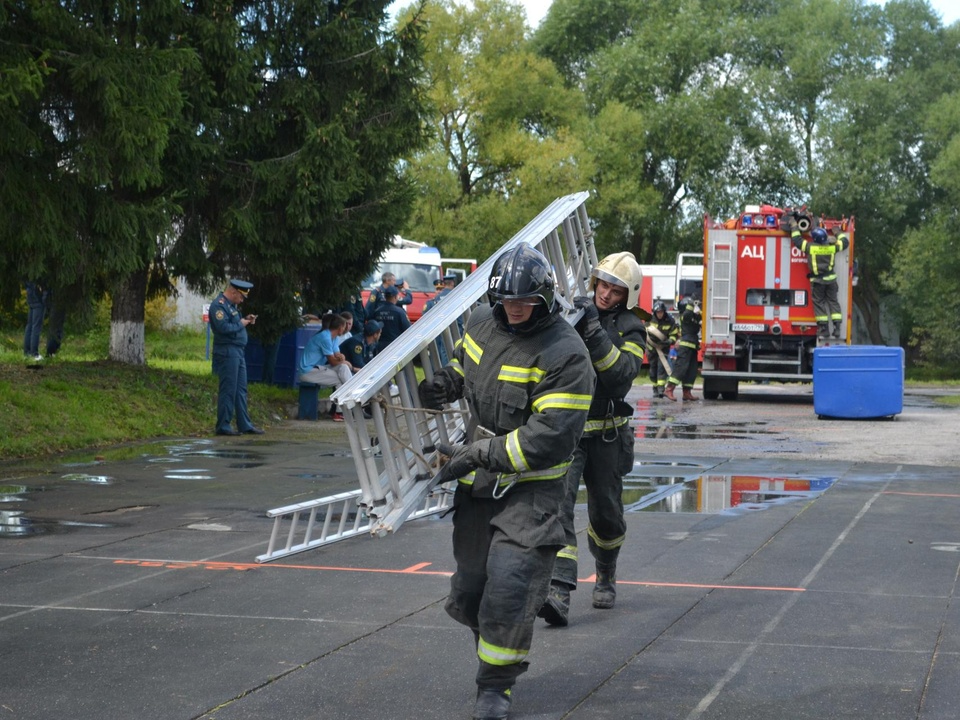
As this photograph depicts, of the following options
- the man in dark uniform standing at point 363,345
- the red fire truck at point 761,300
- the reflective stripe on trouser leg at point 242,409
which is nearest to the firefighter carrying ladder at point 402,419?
the reflective stripe on trouser leg at point 242,409

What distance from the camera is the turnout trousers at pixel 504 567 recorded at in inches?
189

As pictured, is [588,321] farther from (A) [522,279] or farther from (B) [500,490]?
(B) [500,490]

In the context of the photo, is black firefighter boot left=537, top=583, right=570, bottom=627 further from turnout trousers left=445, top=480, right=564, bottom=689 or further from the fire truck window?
the fire truck window

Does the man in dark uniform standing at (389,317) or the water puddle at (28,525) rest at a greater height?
the man in dark uniform standing at (389,317)

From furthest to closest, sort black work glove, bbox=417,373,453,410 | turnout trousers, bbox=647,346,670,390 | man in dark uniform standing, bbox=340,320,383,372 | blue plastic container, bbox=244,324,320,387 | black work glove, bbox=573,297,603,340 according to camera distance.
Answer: turnout trousers, bbox=647,346,670,390 < blue plastic container, bbox=244,324,320,387 < man in dark uniform standing, bbox=340,320,383,372 < black work glove, bbox=573,297,603,340 < black work glove, bbox=417,373,453,410

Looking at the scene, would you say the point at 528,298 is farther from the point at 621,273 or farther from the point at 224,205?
the point at 224,205

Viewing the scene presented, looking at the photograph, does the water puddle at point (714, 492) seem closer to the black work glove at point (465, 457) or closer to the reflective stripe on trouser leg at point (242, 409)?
the black work glove at point (465, 457)

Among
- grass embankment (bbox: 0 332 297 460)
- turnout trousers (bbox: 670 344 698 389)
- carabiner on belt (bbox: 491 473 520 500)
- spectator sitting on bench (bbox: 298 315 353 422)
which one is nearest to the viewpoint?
carabiner on belt (bbox: 491 473 520 500)

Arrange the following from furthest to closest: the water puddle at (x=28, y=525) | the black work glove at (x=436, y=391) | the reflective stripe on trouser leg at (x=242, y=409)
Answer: the reflective stripe on trouser leg at (x=242, y=409)
the water puddle at (x=28, y=525)
the black work glove at (x=436, y=391)

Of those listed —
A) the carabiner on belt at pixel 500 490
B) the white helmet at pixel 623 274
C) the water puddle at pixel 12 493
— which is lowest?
the water puddle at pixel 12 493

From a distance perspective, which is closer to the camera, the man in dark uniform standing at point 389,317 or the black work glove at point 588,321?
the black work glove at point 588,321

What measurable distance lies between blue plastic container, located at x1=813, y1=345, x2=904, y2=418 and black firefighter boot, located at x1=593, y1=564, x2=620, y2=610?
1305 centimetres

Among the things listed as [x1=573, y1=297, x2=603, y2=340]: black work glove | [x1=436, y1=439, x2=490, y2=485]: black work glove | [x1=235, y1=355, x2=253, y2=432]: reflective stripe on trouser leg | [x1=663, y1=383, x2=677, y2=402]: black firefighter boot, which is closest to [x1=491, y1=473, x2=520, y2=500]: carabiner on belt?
[x1=436, y1=439, x2=490, y2=485]: black work glove

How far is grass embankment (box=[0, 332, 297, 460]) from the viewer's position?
1354 cm
